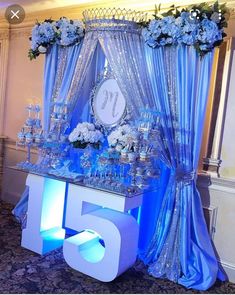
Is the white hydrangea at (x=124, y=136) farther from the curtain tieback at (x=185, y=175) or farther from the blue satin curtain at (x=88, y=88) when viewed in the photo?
the blue satin curtain at (x=88, y=88)

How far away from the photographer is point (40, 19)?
157 inches

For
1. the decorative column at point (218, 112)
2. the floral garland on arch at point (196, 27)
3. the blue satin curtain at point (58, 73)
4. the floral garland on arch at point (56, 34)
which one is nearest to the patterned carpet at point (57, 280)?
the decorative column at point (218, 112)

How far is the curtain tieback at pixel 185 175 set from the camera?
8.87 feet

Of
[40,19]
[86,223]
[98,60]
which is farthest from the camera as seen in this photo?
[40,19]

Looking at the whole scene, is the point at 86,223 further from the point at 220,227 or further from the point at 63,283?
the point at 220,227

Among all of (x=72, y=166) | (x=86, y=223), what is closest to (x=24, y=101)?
(x=72, y=166)

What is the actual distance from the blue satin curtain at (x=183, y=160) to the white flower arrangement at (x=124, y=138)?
30 centimetres

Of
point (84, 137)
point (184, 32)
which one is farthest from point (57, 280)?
point (184, 32)

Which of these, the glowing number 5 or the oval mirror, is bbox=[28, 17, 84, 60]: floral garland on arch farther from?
the glowing number 5

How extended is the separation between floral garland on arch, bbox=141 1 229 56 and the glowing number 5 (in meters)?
1.33

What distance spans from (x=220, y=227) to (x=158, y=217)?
0.54 meters

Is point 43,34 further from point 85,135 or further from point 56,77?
Result: point 85,135

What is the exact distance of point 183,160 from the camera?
270cm

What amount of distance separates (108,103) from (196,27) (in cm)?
104
